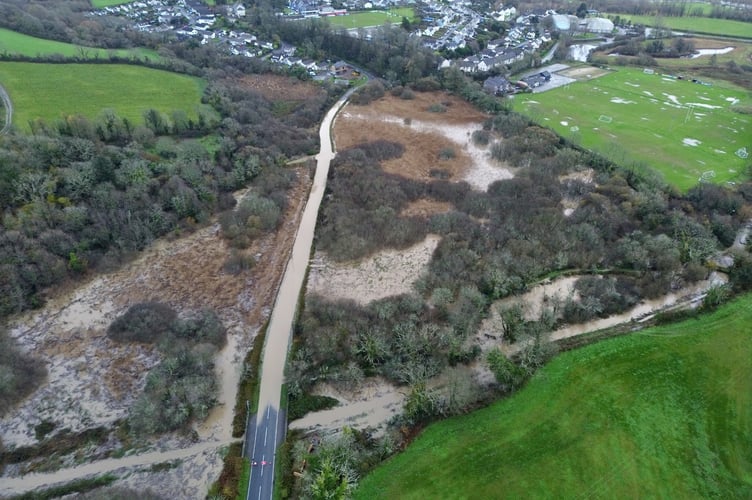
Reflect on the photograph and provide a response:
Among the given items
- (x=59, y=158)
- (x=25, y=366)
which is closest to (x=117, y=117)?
(x=59, y=158)

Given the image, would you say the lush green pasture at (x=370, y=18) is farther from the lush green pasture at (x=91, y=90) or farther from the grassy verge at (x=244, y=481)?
the grassy verge at (x=244, y=481)

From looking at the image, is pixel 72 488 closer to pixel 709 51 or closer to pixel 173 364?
pixel 173 364

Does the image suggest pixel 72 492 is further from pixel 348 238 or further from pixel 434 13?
pixel 434 13

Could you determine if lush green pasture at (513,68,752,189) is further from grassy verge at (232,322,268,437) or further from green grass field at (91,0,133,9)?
green grass field at (91,0,133,9)

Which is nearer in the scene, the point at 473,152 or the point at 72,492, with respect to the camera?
the point at 72,492

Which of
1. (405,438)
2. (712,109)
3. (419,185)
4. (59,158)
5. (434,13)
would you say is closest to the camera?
(405,438)

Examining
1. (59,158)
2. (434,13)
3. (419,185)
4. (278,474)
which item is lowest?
(278,474)

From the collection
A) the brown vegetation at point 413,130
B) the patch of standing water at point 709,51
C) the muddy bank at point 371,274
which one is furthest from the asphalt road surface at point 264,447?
the patch of standing water at point 709,51
